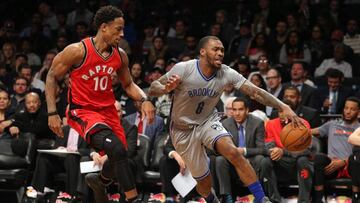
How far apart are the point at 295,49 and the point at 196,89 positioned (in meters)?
5.52

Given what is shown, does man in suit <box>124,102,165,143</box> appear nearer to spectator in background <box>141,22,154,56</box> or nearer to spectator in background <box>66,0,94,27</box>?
spectator in background <box>141,22,154,56</box>

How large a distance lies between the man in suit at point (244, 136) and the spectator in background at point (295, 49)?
9.78ft

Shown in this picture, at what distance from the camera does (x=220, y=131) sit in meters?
7.84

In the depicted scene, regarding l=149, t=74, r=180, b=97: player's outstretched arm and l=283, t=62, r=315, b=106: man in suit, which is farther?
l=283, t=62, r=315, b=106: man in suit

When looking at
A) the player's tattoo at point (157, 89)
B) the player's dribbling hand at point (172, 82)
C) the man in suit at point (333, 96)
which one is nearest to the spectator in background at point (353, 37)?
the man in suit at point (333, 96)

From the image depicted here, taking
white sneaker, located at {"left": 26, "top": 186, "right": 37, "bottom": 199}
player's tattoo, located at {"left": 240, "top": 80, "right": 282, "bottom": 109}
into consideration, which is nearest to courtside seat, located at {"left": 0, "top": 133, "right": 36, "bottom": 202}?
white sneaker, located at {"left": 26, "top": 186, "right": 37, "bottom": 199}

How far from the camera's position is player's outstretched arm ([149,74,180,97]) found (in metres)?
7.23

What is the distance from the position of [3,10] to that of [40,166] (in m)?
7.65

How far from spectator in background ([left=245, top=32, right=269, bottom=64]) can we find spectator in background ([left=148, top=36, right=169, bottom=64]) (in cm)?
155

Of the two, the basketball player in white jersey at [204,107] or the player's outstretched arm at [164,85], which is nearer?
the player's outstretched arm at [164,85]

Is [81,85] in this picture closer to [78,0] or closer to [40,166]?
[40,166]

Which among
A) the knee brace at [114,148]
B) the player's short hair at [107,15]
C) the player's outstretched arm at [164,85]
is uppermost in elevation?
the player's short hair at [107,15]

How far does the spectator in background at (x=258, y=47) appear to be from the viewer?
13.2 meters

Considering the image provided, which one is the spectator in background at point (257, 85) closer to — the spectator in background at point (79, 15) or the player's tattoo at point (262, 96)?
the player's tattoo at point (262, 96)
